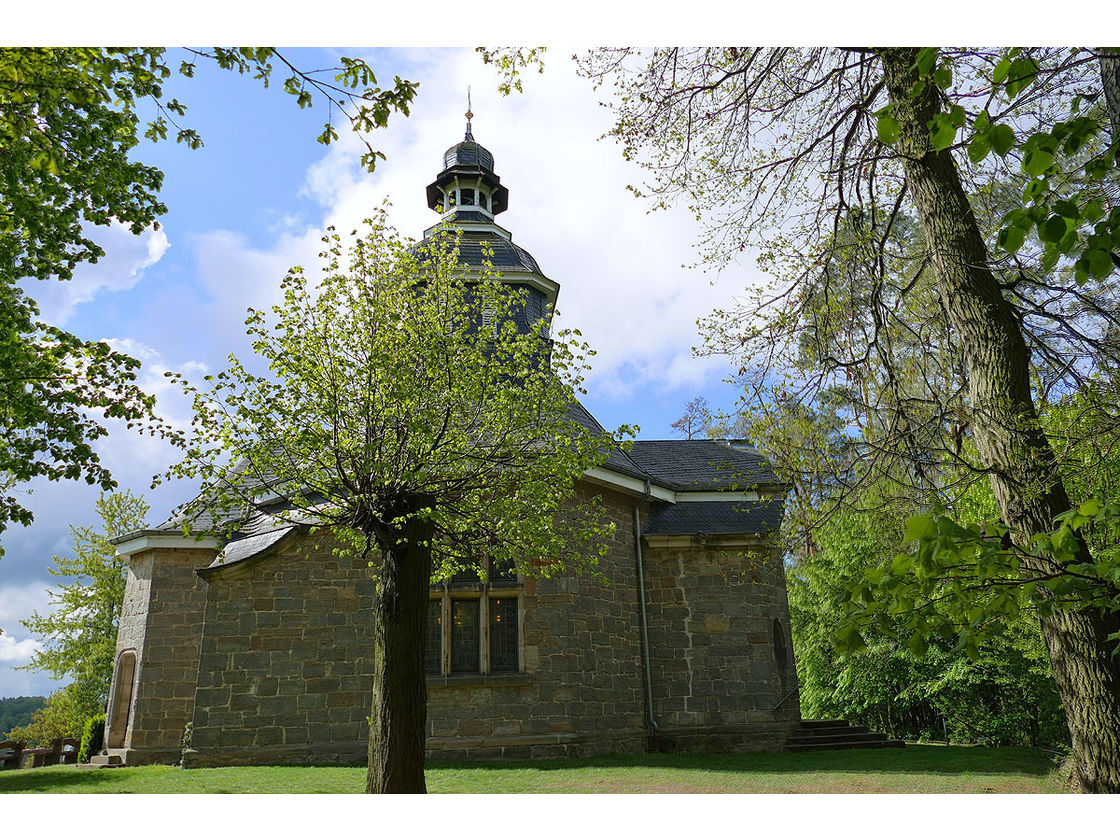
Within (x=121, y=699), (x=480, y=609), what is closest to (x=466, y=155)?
(x=480, y=609)

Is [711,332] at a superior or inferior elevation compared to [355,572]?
superior

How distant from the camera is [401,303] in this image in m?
7.12

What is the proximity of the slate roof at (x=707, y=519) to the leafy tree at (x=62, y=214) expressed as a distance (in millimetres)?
7710

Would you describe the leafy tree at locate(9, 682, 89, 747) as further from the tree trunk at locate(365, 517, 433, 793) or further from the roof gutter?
the tree trunk at locate(365, 517, 433, 793)

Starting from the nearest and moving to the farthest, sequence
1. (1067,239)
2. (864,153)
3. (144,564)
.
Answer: (1067,239) → (864,153) → (144,564)

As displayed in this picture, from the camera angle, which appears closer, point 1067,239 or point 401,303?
point 1067,239

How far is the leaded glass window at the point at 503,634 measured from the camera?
33.4 feet

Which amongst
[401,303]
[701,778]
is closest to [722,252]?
[401,303]

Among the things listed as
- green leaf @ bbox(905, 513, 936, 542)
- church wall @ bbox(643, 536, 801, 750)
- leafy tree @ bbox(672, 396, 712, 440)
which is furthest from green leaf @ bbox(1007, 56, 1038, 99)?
leafy tree @ bbox(672, 396, 712, 440)

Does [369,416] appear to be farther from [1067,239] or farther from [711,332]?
[1067,239]

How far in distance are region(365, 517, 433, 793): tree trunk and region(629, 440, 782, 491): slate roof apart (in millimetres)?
6567

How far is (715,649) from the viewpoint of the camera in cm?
1170

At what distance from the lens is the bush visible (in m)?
13.4

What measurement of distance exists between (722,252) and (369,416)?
3233 millimetres
